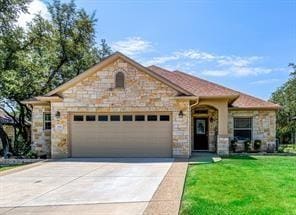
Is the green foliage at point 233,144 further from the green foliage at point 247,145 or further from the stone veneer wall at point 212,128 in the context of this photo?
the stone veneer wall at point 212,128

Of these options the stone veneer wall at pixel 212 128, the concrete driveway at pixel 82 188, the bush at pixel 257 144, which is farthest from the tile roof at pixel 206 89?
the concrete driveway at pixel 82 188

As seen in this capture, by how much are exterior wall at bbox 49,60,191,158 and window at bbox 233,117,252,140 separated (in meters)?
4.97

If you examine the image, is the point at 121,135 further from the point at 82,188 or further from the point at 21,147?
the point at 21,147

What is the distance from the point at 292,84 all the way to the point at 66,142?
92.4 ft

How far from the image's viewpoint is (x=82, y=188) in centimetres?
1012

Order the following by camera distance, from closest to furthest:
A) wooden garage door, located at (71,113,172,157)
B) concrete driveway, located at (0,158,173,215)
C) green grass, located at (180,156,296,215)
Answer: green grass, located at (180,156,296,215)
concrete driveway, located at (0,158,173,215)
wooden garage door, located at (71,113,172,157)

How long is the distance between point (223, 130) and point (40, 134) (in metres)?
9.61

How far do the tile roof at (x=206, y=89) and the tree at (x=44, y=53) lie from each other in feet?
19.0

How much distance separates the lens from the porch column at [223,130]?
65.6 ft

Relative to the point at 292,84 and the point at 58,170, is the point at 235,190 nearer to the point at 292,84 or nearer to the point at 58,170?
the point at 58,170

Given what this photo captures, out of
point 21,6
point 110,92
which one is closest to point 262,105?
point 110,92

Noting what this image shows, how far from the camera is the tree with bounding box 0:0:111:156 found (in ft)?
75.3

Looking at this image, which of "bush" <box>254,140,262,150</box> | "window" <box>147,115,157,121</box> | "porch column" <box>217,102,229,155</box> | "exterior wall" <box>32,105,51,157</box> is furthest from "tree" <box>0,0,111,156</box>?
"bush" <box>254,140,262,150</box>

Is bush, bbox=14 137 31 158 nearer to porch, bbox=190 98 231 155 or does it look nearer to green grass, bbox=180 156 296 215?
porch, bbox=190 98 231 155
